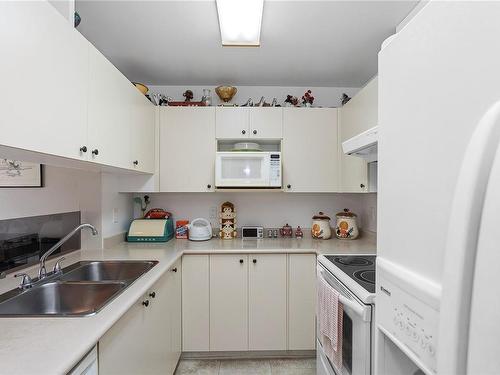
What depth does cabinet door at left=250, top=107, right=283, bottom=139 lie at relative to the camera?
2.55 m

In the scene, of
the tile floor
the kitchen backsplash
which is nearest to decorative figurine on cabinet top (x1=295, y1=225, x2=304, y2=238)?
the tile floor

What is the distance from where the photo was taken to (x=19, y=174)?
1.60 meters

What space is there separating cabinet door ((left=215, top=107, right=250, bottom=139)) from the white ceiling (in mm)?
331

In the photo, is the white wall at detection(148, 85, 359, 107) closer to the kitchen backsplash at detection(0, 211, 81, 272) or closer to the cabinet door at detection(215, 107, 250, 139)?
the cabinet door at detection(215, 107, 250, 139)

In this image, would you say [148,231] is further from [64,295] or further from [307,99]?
[307,99]

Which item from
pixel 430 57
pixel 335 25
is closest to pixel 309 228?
pixel 335 25

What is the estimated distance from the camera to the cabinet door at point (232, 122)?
2551 mm

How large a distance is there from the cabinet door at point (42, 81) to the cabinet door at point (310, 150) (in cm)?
166

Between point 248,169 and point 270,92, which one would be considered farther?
point 270,92

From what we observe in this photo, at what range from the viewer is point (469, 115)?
1.52 ft

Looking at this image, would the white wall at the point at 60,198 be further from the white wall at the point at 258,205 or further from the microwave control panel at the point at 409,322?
the microwave control panel at the point at 409,322

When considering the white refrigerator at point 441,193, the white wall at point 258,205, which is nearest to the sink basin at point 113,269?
the white wall at point 258,205

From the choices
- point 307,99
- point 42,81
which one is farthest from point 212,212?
point 42,81

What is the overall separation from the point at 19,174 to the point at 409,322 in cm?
196
